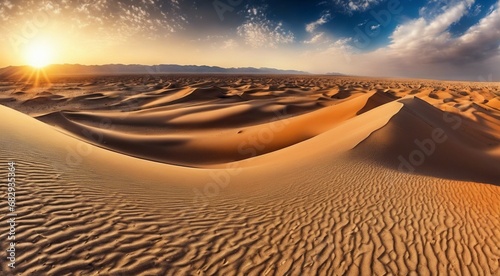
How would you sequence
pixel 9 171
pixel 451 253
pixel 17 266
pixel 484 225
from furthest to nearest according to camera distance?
1. pixel 484 225
2. pixel 9 171
3. pixel 451 253
4. pixel 17 266

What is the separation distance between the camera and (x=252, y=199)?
23.2ft

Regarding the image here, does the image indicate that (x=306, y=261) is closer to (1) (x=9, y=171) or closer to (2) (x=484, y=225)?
(2) (x=484, y=225)

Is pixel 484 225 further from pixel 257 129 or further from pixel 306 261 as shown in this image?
pixel 257 129

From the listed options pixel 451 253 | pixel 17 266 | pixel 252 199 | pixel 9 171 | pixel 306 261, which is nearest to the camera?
pixel 17 266

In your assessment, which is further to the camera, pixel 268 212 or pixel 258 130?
pixel 258 130

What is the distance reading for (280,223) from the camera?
5.68 m

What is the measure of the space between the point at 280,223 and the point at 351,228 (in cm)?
146

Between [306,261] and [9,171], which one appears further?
[9,171]

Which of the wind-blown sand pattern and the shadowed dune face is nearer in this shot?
the wind-blown sand pattern

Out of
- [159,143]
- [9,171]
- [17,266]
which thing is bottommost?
[159,143]

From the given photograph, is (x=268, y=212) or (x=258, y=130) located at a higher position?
(x=268, y=212)

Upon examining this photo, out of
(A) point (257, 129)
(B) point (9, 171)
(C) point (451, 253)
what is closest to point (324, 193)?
(C) point (451, 253)

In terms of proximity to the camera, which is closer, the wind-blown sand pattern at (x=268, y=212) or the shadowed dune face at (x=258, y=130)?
the wind-blown sand pattern at (x=268, y=212)

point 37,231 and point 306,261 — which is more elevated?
point 37,231
